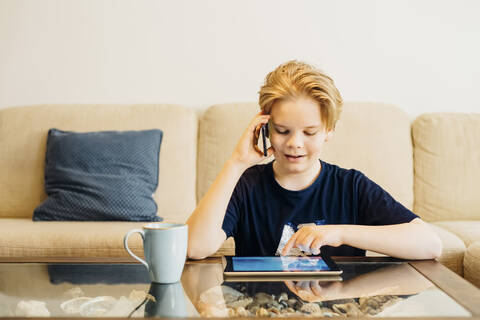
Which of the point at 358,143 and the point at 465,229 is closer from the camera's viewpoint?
the point at 465,229

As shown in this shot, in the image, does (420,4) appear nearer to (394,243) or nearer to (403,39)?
(403,39)

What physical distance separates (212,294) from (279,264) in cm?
20

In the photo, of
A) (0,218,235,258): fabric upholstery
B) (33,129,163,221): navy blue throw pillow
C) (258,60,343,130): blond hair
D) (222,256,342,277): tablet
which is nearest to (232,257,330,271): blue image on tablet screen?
(222,256,342,277): tablet

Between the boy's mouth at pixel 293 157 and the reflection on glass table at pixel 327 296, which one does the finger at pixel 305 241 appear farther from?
the boy's mouth at pixel 293 157

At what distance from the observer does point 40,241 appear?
1.83 meters

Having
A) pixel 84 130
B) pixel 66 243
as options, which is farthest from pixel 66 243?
pixel 84 130

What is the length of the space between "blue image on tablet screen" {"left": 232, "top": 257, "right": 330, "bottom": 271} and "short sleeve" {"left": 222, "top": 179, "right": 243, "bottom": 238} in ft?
0.76

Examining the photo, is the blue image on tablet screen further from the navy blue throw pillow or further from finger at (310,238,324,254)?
the navy blue throw pillow

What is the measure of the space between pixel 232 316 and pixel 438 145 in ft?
6.21

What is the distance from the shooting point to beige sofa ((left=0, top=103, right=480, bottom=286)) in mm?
2303

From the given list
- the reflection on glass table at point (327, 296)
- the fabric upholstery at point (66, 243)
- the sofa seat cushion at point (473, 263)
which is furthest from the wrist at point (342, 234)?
the fabric upholstery at point (66, 243)

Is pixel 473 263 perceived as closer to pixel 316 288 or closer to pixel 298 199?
pixel 298 199

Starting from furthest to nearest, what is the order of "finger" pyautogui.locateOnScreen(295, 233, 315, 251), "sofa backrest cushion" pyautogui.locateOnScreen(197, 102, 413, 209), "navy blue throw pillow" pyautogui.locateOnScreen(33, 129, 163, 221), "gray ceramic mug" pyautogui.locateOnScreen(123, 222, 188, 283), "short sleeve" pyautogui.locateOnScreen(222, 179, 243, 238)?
"sofa backrest cushion" pyautogui.locateOnScreen(197, 102, 413, 209) → "navy blue throw pillow" pyautogui.locateOnScreen(33, 129, 163, 221) → "short sleeve" pyautogui.locateOnScreen(222, 179, 243, 238) → "finger" pyautogui.locateOnScreen(295, 233, 315, 251) → "gray ceramic mug" pyautogui.locateOnScreen(123, 222, 188, 283)

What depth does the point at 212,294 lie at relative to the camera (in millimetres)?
858
